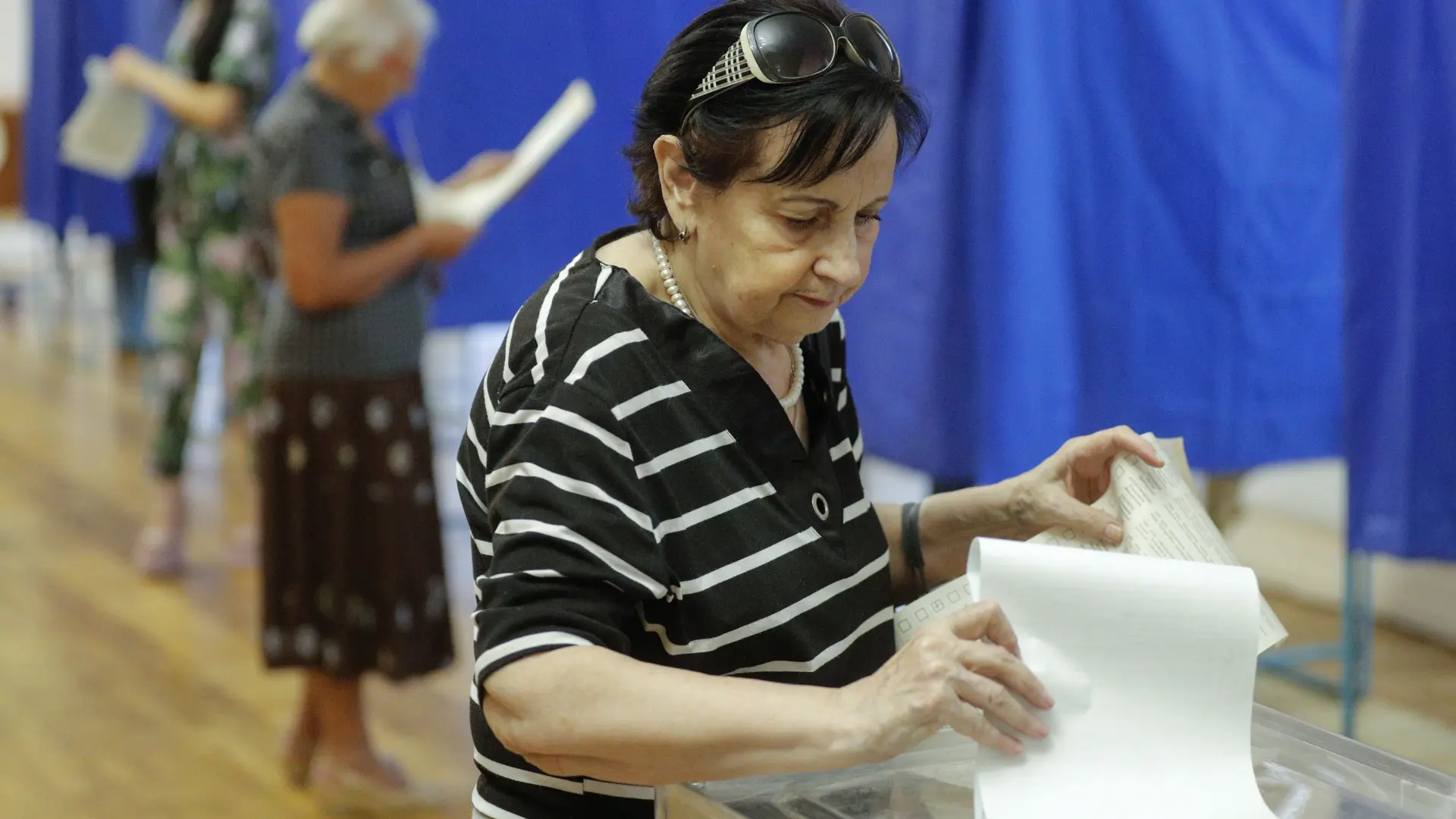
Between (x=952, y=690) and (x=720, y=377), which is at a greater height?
(x=720, y=377)

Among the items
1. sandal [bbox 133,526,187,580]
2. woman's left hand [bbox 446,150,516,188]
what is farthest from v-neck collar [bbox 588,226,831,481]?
sandal [bbox 133,526,187,580]

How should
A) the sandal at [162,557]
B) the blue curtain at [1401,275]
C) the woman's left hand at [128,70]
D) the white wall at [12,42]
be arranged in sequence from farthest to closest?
the white wall at [12,42], the sandal at [162,557], the woman's left hand at [128,70], the blue curtain at [1401,275]

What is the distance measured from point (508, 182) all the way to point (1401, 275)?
1380mm

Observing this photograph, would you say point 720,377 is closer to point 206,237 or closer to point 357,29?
point 357,29

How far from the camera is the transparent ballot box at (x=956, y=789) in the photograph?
907mm

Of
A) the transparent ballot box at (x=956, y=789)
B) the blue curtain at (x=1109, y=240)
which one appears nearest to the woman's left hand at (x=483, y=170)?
the blue curtain at (x=1109, y=240)

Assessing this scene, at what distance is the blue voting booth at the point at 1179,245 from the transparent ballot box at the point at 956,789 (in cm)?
76

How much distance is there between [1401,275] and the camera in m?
1.73

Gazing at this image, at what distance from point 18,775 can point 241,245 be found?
4.07 ft

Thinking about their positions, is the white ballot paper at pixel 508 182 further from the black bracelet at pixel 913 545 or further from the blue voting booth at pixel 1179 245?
the black bracelet at pixel 913 545

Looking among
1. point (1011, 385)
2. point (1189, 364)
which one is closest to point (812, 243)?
point (1011, 385)

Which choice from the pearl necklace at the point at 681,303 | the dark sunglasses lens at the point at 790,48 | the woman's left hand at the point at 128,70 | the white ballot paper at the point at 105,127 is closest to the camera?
the dark sunglasses lens at the point at 790,48

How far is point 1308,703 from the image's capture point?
2.81 metres

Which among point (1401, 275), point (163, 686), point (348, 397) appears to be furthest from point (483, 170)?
point (1401, 275)
